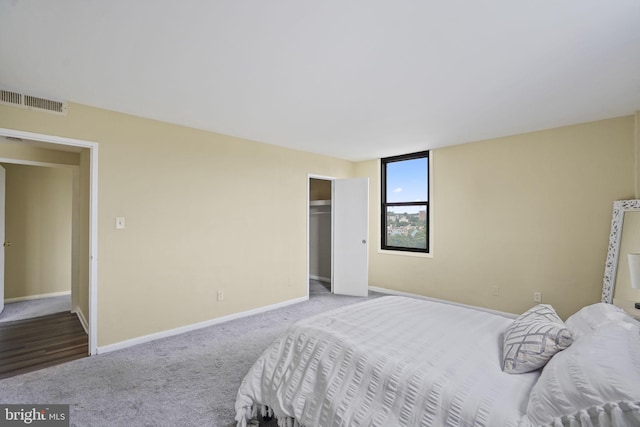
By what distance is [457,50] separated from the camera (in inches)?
79.3

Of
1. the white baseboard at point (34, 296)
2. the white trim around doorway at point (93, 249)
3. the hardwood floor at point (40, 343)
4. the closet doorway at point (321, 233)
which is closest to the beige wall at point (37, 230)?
the white baseboard at point (34, 296)

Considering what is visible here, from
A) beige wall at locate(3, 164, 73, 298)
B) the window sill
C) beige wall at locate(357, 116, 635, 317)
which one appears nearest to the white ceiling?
beige wall at locate(357, 116, 635, 317)

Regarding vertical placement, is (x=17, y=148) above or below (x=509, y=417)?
above

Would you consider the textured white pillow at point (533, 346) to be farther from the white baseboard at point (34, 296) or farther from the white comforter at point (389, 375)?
the white baseboard at point (34, 296)

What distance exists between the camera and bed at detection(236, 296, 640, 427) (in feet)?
3.57

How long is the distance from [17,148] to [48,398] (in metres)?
3.22

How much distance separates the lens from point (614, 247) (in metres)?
3.20

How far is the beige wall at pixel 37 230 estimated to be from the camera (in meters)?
4.78

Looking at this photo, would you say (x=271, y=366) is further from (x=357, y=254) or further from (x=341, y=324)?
(x=357, y=254)

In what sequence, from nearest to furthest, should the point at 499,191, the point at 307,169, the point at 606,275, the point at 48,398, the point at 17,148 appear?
the point at 48,398
the point at 606,275
the point at 17,148
the point at 499,191
the point at 307,169

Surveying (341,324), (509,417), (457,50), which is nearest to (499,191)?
(457,50)

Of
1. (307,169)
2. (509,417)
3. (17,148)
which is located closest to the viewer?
(509,417)

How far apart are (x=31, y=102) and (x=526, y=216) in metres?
5.32

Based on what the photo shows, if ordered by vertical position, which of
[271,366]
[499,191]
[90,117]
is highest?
[90,117]
